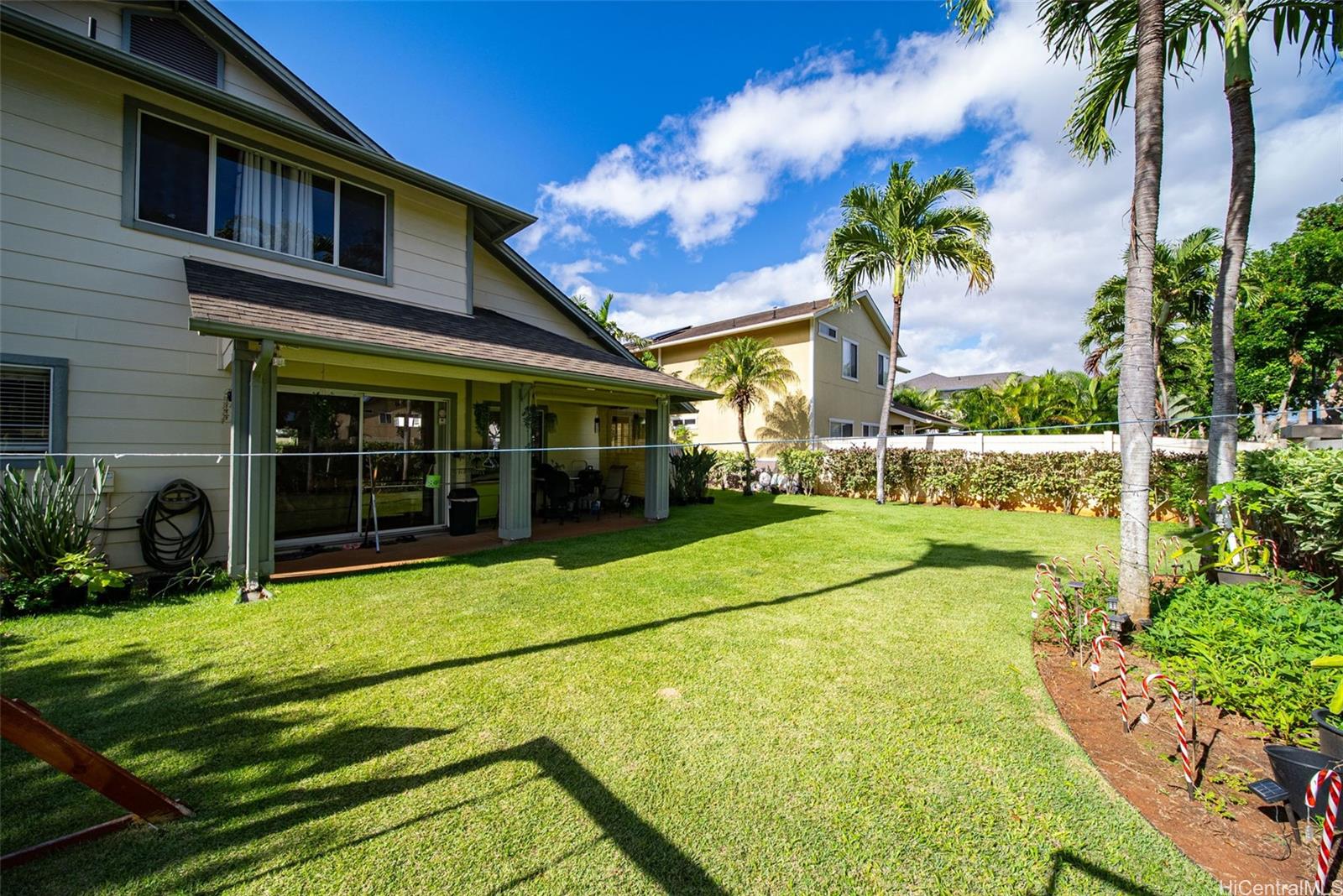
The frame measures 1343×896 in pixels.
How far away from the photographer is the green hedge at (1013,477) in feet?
36.2

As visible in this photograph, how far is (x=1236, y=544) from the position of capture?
4.65 metres

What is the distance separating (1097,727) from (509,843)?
3597mm

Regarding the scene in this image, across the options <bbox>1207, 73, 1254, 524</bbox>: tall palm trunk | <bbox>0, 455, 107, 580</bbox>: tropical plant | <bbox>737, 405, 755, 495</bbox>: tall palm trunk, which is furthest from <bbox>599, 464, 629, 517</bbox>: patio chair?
<bbox>1207, 73, 1254, 524</bbox>: tall palm trunk

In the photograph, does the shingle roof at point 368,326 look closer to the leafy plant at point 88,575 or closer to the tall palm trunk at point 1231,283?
the leafy plant at point 88,575

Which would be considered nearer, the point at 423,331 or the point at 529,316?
the point at 423,331

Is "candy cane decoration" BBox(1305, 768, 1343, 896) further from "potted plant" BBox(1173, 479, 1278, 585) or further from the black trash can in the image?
the black trash can

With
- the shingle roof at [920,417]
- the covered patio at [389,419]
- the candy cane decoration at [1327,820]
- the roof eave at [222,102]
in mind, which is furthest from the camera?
the shingle roof at [920,417]

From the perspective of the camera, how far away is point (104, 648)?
4.08 metres

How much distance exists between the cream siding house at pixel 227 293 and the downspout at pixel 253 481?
0.03 m

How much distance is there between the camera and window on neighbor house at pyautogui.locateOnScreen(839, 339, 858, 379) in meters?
20.2

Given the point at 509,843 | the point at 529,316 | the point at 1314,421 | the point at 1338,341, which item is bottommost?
the point at 509,843

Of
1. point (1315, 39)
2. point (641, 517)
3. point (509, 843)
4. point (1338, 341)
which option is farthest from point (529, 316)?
point (1338, 341)

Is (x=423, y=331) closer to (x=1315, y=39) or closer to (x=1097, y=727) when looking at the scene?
(x=1097, y=727)

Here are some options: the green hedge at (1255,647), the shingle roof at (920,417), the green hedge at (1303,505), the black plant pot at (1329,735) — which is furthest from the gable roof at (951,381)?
the black plant pot at (1329,735)
